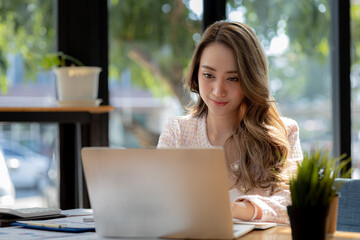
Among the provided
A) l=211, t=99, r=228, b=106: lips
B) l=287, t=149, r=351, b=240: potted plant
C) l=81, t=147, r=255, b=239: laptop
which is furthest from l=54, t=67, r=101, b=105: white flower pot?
l=287, t=149, r=351, b=240: potted plant

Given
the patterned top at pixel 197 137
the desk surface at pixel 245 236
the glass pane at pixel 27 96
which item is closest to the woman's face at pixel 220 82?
the patterned top at pixel 197 137

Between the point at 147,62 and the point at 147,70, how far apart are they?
5 cm

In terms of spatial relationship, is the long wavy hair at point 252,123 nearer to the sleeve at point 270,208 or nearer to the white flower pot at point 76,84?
the sleeve at point 270,208

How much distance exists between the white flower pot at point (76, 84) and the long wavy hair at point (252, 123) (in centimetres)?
83

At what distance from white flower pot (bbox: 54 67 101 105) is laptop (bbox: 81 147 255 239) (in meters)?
1.70

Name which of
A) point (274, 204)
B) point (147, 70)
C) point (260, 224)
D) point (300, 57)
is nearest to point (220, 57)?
point (274, 204)

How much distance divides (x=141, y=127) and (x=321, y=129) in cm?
118

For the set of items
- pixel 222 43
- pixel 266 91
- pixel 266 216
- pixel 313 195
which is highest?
pixel 222 43

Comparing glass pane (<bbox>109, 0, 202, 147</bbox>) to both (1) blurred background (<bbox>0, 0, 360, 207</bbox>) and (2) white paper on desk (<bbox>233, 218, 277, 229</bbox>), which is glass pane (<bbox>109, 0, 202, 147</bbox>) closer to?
(1) blurred background (<bbox>0, 0, 360, 207</bbox>)

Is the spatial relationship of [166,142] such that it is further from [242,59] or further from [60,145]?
[60,145]

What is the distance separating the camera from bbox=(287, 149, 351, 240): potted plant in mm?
1301

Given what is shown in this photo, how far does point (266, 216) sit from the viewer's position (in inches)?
69.1


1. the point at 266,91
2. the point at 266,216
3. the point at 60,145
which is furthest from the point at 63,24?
the point at 266,216

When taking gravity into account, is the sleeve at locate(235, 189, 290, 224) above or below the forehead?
below
